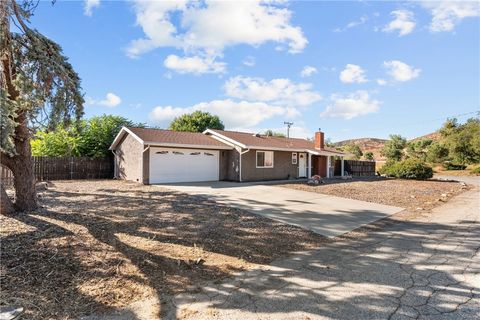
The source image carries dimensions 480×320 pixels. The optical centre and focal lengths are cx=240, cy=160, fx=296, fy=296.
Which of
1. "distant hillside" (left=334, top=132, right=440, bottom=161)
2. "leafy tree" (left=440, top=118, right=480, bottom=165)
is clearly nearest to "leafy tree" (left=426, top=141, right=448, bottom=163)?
"leafy tree" (left=440, top=118, right=480, bottom=165)

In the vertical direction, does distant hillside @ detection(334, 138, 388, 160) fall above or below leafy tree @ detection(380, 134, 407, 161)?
above

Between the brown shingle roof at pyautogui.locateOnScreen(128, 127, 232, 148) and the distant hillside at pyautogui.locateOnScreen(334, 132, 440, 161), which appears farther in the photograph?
the distant hillside at pyautogui.locateOnScreen(334, 132, 440, 161)

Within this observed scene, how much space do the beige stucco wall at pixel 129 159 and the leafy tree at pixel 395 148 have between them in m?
37.4

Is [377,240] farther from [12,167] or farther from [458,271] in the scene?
[12,167]

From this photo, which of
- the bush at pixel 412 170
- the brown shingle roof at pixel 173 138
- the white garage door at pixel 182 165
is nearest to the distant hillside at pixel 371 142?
the bush at pixel 412 170

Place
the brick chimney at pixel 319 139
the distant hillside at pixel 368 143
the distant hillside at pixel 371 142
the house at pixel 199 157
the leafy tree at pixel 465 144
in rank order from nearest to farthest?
the house at pixel 199 157, the brick chimney at pixel 319 139, the leafy tree at pixel 465 144, the distant hillside at pixel 371 142, the distant hillside at pixel 368 143

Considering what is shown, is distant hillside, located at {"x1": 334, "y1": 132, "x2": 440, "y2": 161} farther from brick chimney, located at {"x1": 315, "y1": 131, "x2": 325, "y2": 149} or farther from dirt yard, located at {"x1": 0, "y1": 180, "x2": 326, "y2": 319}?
dirt yard, located at {"x1": 0, "y1": 180, "x2": 326, "y2": 319}

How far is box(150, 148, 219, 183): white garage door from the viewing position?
17.0m

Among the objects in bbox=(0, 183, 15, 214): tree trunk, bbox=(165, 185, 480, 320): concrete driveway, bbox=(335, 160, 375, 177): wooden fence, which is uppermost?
bbox=(335, 160, 375, 177): wooden fence

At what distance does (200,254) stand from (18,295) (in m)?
2.55

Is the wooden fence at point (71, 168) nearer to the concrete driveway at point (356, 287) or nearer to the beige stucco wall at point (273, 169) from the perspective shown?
the beige stucco wall at point (273, 169)

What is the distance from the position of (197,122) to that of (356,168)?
64.6 ft

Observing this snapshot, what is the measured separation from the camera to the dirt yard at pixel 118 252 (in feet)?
11.8

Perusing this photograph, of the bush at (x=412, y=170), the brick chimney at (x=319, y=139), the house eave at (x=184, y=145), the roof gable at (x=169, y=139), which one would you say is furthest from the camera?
the brick chimney at (x=319, y=139)
